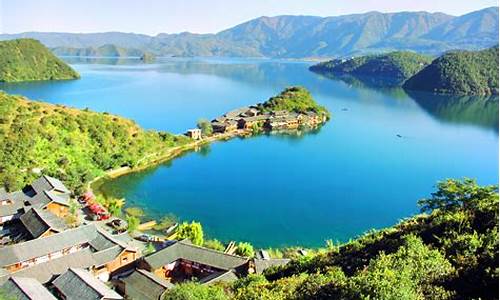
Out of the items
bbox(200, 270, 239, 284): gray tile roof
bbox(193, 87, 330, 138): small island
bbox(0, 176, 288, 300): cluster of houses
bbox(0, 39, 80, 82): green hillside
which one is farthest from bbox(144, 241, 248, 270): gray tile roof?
bbox(0, 39, 80, 82): green hillside

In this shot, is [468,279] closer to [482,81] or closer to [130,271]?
[130,271]

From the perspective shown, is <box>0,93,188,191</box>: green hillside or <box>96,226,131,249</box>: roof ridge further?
<box>0,93,188,191</box>: green hillside

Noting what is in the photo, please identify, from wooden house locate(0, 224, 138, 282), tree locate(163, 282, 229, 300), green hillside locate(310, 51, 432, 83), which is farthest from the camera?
green hillside locate(310, 51, 432, 83)

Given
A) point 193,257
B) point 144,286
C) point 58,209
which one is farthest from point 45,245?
point 193,257

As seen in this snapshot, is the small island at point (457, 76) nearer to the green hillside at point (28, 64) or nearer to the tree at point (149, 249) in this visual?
the green hillside at point (28, 64)

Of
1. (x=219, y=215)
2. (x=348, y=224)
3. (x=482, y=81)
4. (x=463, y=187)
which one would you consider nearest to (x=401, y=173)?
(x=348, y=224)

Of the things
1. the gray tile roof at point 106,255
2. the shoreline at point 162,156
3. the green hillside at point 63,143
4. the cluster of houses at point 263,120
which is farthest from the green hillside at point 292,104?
the gray tile roof at point 106,255

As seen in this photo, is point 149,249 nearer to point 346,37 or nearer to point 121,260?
point 121,260

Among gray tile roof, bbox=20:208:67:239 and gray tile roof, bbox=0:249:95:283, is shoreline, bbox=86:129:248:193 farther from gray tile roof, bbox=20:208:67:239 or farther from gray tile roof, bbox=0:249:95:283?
gray tile roof, bbox=0:249:95:283
